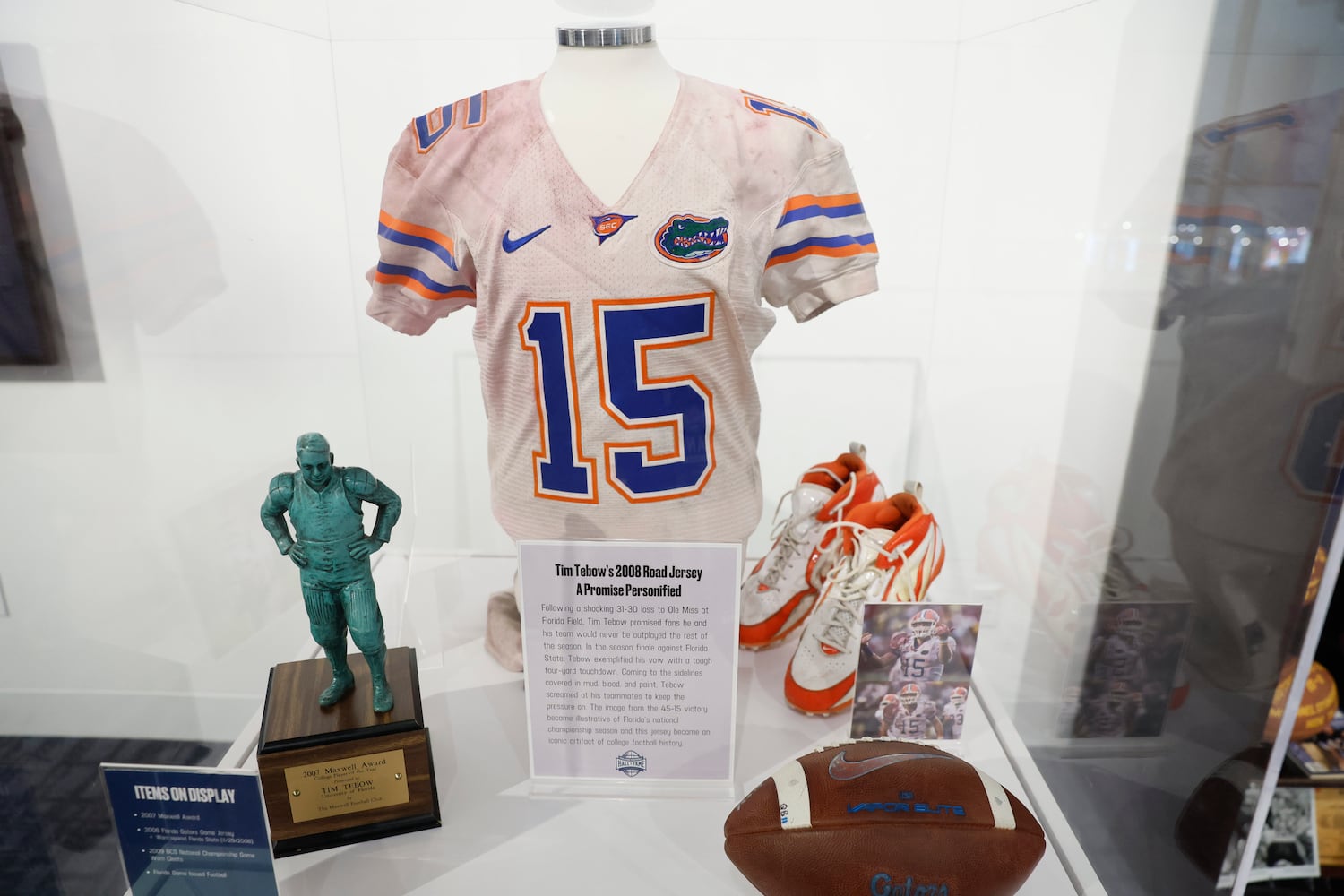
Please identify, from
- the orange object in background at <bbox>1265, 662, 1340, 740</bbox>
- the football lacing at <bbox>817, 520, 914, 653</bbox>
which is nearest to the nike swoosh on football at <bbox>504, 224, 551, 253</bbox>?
the football lacing at <bbox>817, 520, 914, 653</bbox>

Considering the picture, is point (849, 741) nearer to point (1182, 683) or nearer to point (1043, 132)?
point (1182, 683)

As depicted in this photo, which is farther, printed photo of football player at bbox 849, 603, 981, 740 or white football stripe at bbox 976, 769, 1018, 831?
printed photo of football player at bbox 849, 603, 981, 740

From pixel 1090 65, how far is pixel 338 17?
1.36m

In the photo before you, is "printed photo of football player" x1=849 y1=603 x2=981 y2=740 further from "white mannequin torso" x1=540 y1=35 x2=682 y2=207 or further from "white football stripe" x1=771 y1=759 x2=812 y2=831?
"white mannequin torso" x1=540 y1=35 x2=682 y2=207

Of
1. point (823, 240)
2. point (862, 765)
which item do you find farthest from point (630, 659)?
point (823, 240)

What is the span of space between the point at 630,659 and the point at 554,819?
0.87 feet

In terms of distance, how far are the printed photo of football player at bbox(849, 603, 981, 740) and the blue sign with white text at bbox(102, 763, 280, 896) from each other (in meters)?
0.81

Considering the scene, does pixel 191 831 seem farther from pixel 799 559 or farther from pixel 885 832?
pixel 799 559

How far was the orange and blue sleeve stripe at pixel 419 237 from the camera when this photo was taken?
3.88 ft

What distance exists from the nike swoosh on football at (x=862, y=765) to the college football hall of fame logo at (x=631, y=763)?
0.92 ft

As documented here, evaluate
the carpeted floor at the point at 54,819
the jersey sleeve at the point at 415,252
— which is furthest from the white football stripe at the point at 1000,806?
the carpeted floor at the point at 54,819

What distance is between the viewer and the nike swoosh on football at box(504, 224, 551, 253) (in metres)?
1.11

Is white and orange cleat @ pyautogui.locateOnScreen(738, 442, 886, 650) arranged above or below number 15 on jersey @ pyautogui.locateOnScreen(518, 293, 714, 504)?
below

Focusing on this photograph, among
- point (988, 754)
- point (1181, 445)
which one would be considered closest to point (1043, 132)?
point (1181, 445)
